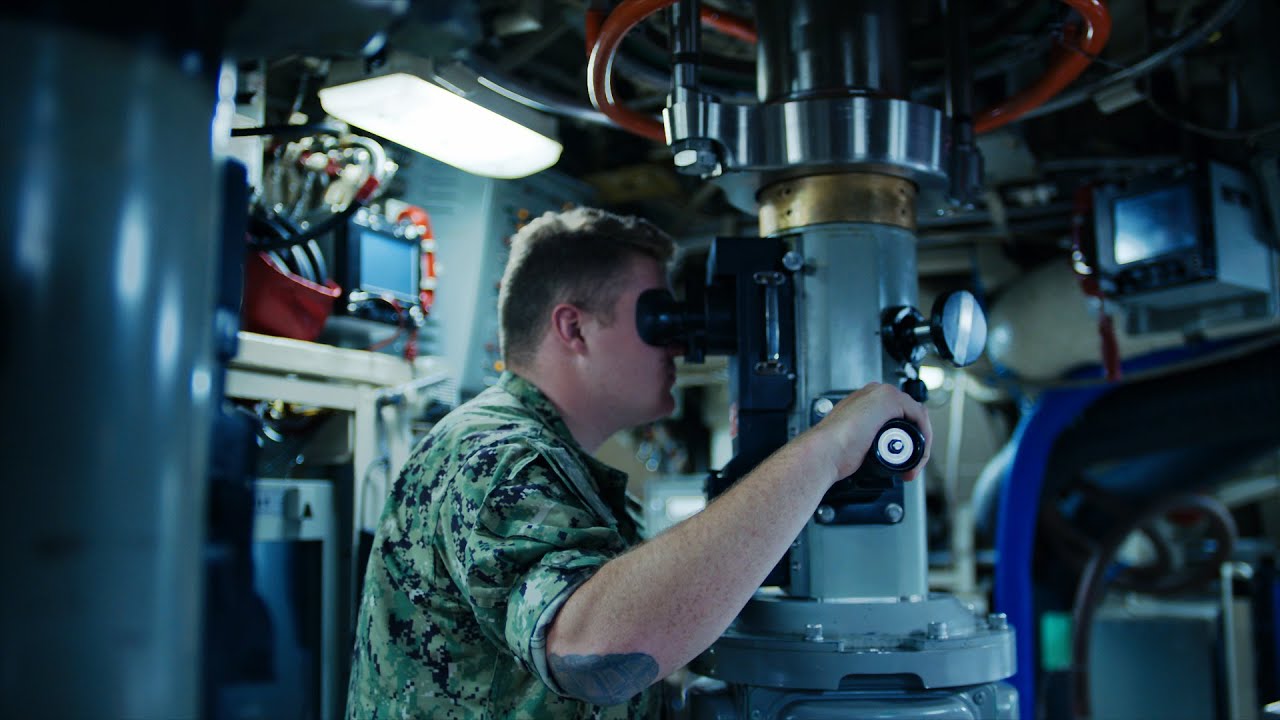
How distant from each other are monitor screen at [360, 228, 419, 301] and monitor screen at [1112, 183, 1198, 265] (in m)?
1.53

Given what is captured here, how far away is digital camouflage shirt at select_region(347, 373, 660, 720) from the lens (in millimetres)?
1008

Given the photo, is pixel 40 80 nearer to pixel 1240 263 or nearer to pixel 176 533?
pixel 176 533

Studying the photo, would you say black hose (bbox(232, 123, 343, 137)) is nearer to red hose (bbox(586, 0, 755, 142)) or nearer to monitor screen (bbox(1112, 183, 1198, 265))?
red hose (bbox(586, 0, 755, 142))

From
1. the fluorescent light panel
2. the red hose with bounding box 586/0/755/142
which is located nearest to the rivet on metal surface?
the red hose with bounding box 586/0/755/142

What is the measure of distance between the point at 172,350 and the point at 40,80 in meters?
0.12

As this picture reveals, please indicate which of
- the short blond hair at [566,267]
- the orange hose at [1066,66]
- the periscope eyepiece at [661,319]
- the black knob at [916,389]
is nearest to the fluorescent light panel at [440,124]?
the short blond hair at [566,267]

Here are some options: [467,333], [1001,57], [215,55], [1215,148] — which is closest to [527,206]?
[467,333]

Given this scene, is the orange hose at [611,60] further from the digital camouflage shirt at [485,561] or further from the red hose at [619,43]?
the digital camouflage shirt at [485,561]

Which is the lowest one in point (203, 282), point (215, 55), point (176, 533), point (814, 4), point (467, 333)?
point (176, 533)

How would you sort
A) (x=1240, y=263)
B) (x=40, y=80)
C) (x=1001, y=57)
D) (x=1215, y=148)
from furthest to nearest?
(x=1215, y=148)
(x=1240, y=263)
(x=1001, y=57)
(x=40, y=80)

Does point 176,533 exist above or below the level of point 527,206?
below

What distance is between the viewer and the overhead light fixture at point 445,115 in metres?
1.70

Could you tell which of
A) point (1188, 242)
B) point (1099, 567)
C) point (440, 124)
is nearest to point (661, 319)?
point (440, 124)

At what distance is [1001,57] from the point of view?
164cm
